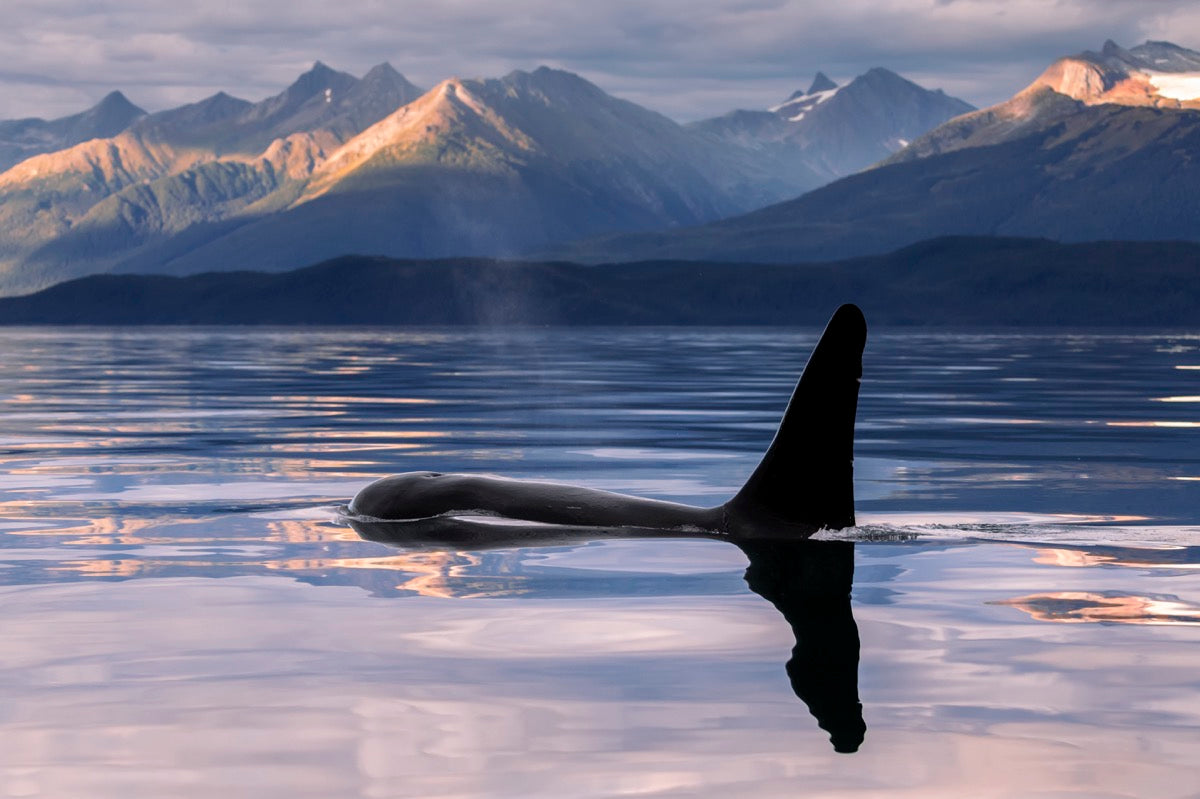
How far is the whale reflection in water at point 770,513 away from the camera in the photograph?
14.7 meters

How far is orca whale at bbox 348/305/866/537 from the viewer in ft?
54.0

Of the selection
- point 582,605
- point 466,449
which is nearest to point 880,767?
point 582,605

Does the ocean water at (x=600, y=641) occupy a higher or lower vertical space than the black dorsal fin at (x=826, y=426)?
lower

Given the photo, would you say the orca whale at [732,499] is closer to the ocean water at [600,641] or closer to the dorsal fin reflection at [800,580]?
the dorsal fin reflection at [800,580]

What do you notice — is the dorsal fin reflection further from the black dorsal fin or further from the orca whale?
the black dorsal fin

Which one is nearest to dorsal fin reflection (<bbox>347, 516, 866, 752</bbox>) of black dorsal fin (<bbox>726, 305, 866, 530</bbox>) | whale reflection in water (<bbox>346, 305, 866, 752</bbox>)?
whale reflection in water (<bbox>346, 305, 866, 752</bbox>)

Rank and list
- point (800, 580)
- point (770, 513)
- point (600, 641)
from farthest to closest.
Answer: point (770, 513)
point (800, 580)
point (600, 641)

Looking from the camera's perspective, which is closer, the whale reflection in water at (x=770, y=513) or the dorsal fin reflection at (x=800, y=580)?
the dorsal fin reflection at (x=800, y=580)

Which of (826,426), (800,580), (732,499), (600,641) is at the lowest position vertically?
(800,580)

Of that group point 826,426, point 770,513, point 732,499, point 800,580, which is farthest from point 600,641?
point 732,499

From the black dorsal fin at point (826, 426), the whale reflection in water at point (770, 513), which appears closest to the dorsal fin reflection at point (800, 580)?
the whale reflection in water at point (770, 513)

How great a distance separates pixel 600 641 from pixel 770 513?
570 cm

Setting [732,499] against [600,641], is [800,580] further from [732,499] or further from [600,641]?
[732,499]

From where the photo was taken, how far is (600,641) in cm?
1280
